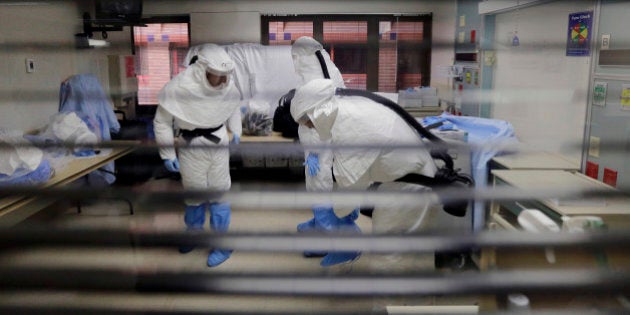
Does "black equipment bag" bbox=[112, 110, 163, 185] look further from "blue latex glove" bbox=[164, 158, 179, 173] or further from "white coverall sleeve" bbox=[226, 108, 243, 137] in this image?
"white coverall sleeve" bbox=[226, 108, 243, 137]

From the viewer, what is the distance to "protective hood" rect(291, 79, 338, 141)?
2221 millimetres

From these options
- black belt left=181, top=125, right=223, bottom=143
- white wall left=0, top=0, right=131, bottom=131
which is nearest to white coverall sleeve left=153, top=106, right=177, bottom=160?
black belt left=181, top=125, right=223, bottom=143

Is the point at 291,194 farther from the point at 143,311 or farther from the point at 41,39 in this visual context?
the point at 41,39

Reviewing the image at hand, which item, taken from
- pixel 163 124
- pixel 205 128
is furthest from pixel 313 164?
pixel 163 124

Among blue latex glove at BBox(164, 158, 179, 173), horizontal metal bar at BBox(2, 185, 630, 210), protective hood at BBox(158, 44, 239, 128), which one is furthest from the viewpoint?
blue latex glove at BBox(164, 158, 179, 173)

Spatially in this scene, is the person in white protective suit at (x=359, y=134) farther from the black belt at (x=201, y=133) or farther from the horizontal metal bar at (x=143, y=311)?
the horizontal metal bar at (x=143, y=311)

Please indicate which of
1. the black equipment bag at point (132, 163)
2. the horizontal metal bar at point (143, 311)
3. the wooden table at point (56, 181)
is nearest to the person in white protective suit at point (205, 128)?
the black equipment bag at point (132, 163)

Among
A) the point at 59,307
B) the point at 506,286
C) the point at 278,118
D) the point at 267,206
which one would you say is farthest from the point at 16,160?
the point at 278,118

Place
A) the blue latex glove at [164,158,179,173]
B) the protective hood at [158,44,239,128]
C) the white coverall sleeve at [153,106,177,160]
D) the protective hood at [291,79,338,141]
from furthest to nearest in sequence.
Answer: the blue latex glove at [164,158,179,173] < the white coverall sleeve at [153,106,177,160] < the protective hood at [158,44,239,128] < the protective hood at [291,79,338,141]

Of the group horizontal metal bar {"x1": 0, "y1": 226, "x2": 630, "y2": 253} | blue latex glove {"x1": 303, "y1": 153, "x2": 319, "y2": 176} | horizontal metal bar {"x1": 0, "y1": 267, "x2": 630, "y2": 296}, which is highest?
horizontal metal bar {"x1": 0, "y1": 226, "x2": 630, "y2": 253}

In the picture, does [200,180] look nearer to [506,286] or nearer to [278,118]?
[278,118]

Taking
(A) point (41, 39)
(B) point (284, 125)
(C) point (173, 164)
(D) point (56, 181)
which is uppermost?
(A) point (41, 39)

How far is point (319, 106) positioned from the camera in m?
2.36

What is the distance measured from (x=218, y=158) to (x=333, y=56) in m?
2.99
